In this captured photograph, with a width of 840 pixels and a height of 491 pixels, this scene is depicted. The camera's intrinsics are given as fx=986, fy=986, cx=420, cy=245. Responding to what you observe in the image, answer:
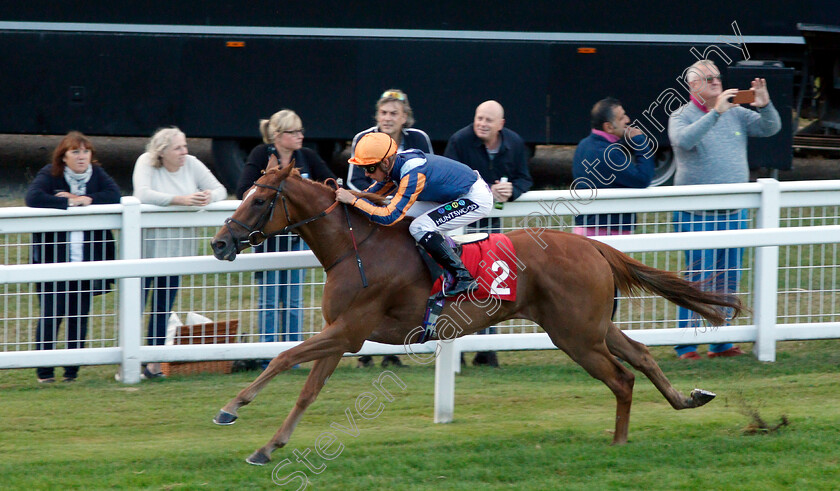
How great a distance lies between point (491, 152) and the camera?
646 cm

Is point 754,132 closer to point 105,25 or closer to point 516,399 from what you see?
point 516,399

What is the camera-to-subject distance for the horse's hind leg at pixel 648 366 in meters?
5.31

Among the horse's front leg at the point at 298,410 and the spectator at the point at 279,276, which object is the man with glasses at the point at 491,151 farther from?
the horse's front leg at the point at 298,410

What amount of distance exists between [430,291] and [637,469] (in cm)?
134

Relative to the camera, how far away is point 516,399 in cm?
601

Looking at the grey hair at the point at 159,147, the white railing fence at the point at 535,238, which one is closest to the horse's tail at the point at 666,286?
the white railing fence at the point at 535,238

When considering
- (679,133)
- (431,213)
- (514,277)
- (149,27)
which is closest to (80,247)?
(431,213)

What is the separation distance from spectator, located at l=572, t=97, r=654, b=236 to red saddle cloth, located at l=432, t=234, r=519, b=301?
157cm

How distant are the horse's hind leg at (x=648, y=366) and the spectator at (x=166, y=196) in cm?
260

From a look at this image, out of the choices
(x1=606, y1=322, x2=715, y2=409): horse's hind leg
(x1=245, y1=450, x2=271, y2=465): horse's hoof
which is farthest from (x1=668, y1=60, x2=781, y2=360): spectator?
(x1=245, y1=450, x2=271, y2=465): horse's hoof

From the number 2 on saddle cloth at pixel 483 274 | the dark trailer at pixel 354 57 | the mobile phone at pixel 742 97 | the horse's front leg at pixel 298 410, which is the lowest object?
the horse's front leg at pixel 298 410

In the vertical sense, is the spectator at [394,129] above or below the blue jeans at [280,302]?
above

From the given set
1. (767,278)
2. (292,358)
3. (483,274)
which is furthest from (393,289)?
(767,278)

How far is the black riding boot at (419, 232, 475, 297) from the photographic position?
4964mm
